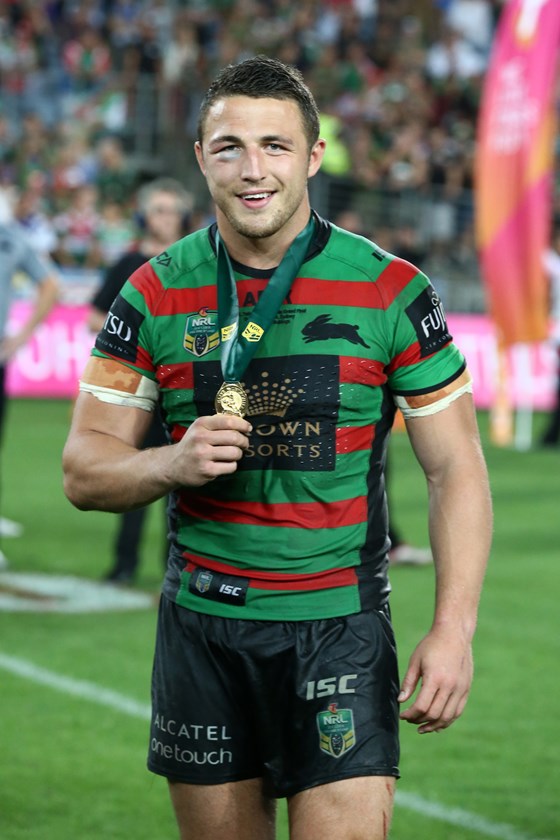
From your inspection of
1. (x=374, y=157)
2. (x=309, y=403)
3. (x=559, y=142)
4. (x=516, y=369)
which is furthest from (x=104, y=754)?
(x=559, y=142)

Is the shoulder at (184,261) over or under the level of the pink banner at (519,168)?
under

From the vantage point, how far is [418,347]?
3.36 metres

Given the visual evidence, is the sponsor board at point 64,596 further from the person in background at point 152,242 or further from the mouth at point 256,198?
the mouth at point 256,198

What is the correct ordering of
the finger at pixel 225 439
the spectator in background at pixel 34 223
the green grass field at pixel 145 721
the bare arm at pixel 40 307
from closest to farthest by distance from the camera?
the finger at pixel 225 439, the green grass field at pixel 145 721, the bare arm at pixel 40 307, the spectator in background at pixel 34 223

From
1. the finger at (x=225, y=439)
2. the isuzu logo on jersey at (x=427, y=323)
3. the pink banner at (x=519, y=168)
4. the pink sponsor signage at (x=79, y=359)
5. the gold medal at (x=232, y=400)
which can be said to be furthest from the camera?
the pink sponsor signage at (x=79, y=359)

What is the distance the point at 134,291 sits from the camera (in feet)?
11.4

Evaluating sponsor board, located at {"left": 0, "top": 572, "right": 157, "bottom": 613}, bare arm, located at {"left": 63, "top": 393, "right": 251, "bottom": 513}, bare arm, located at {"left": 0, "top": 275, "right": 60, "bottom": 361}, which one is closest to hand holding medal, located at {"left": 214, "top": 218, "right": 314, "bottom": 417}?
bare arm, located at {"left": 63, "top": 393, "right": 251, "bottom": 513}

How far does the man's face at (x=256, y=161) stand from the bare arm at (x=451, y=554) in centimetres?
56

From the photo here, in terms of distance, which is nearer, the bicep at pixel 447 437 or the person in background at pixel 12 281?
the bicep at pixel 447 437

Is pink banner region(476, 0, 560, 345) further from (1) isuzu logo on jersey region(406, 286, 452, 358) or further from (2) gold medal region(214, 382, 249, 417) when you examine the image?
(2) gold medal region(214, 382, 249, 417)

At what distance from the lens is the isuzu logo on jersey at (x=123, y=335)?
3.43m

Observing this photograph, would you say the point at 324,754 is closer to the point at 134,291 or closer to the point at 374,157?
the point at 134,291

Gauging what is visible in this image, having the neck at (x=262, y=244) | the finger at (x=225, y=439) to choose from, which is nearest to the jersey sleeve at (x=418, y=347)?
the neck at (x=262, y=244)

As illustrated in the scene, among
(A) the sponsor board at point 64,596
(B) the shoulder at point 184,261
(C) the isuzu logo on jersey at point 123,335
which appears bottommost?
(A) the sponsor board at point 64,596
